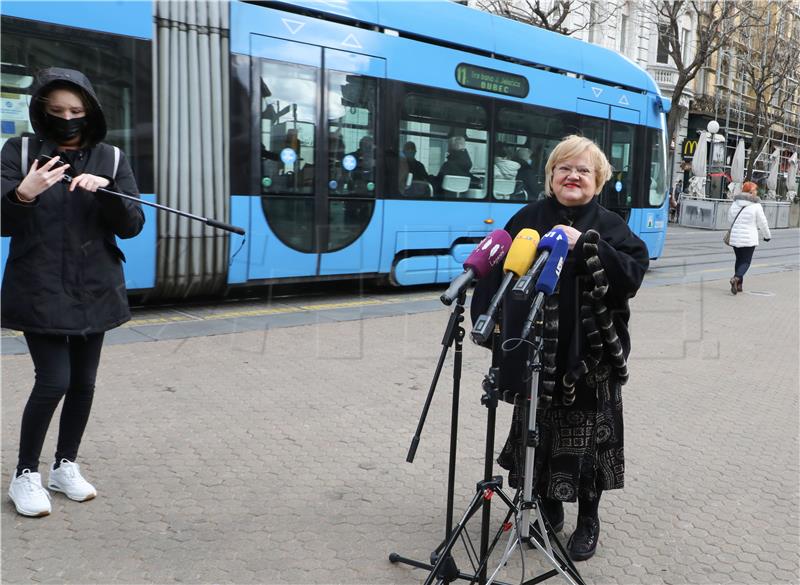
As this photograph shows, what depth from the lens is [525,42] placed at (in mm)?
10539

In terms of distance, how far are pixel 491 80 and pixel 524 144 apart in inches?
42.8

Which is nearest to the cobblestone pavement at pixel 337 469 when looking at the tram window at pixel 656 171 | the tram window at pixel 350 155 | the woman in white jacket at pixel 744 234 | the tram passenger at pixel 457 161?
the tram window at pixel 350 155

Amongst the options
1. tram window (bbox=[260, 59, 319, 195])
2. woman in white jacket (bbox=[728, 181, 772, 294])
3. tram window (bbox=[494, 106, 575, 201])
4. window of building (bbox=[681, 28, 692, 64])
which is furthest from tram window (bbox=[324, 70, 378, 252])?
window of building (bbox=[681, 28, 692, 64])

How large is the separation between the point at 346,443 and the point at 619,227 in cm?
222

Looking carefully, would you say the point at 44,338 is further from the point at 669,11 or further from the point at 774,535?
the point at 669,11

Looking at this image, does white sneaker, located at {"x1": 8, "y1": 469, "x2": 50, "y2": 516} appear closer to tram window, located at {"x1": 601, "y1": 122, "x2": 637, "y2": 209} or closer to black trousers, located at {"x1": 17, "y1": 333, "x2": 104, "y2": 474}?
black trousers, located at {"x1": 17, "y1": 333, "x2": 104, "y2": 474}

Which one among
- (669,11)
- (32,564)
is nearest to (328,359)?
(32,564)

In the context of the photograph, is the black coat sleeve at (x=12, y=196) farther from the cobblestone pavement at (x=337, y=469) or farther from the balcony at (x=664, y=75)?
the balcony at (x=664, y=75)

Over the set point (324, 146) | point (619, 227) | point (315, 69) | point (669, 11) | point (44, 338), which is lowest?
point (44, 338)

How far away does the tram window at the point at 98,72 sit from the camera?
249 inches

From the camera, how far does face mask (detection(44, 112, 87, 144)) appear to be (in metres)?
3.23

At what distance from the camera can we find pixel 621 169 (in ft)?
41.3

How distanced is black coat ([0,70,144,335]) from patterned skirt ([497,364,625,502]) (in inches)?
72.8

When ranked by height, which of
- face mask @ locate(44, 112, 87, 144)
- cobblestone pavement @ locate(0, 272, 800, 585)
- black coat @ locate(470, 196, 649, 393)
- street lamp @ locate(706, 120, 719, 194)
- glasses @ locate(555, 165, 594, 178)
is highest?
street lamp @ locate(706, 120, 719, 194)
